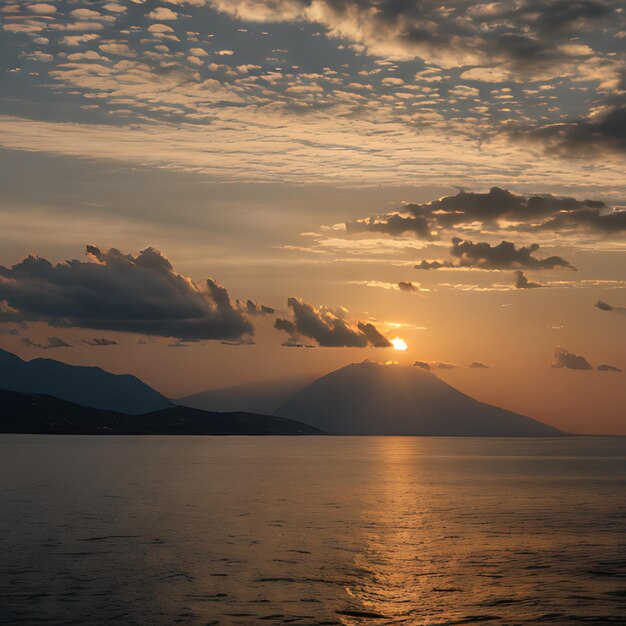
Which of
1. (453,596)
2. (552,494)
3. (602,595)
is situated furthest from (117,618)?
(552,494)

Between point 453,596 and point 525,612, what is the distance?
4.70 m

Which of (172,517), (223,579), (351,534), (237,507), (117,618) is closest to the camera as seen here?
(117,618)

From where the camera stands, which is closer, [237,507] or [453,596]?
[453,596]

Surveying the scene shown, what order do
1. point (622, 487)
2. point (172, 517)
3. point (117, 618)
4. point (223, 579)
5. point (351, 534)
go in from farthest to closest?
point (622, 487) → point (172, 517) → point (351, 534) → point (223, 579) → point (117, 618)

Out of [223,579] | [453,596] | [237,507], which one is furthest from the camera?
[237,507]

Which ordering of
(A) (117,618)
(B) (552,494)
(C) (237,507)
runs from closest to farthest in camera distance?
(A) (117,618) < (C) (237,507) < (B) (552,494)

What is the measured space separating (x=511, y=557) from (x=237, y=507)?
41.3 meters

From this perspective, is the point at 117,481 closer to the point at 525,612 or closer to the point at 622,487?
the point at 622,487

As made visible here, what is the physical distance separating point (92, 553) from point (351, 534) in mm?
22176

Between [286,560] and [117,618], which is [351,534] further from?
[117,618]

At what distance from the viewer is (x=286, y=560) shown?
55.6 metres

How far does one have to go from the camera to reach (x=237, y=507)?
91.4 meters

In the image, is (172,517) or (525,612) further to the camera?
(172,517)

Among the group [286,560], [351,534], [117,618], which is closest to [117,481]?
[351,534]
